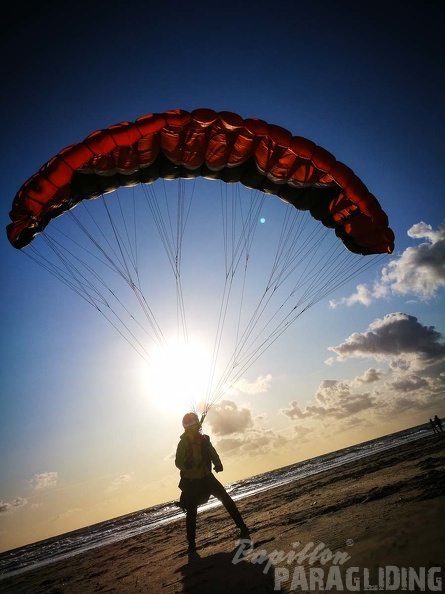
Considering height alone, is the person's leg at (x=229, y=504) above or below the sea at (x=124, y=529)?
above

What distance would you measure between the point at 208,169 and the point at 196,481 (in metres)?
7.40

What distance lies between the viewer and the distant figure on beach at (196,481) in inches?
219

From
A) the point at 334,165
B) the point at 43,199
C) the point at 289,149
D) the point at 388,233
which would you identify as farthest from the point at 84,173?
the point at 388,233

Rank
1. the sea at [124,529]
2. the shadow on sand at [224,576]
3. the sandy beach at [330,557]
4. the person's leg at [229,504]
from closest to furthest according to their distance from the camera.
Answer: the sandy beach at [330,557] < the shadow on sand at [224,576] < the person's leg at [229,504] < the sea at [124,529]

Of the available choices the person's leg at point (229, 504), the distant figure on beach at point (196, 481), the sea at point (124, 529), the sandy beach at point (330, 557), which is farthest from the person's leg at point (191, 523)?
the sea at point (124, 529)

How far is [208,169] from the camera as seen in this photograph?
28.7 feet

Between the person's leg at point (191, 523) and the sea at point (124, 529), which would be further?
the sea at point (124, 529)

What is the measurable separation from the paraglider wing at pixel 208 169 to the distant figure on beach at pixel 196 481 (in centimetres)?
602

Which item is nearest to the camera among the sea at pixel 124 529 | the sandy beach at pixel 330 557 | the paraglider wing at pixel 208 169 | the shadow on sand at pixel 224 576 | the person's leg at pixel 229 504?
the sandy beach at pixel 330 557

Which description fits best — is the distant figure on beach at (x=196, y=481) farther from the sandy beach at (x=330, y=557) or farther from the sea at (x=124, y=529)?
the sea at (x=124, y=529)

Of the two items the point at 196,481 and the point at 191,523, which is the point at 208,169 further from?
the point at 191,523

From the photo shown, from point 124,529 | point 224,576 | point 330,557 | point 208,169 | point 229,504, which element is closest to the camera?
point 330,557

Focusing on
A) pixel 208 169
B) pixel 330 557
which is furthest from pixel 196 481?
pixel 208 169

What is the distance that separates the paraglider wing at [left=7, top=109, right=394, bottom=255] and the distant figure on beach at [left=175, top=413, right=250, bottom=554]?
6.02 m
